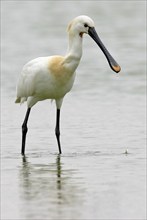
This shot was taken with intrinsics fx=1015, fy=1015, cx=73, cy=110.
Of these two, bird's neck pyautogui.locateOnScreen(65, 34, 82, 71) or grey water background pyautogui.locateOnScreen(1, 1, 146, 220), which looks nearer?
grey water background pyautogui.locateOnScreen(1, 1, 146, 220)

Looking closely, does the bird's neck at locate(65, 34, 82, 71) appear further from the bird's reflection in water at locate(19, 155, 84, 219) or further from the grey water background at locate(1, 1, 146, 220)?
the bird's reflection in water at locate(19, 155, 84, 219)

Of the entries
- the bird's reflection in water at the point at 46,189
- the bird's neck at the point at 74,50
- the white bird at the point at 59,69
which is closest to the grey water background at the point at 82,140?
the bird's reflection in water at the point at 46,189

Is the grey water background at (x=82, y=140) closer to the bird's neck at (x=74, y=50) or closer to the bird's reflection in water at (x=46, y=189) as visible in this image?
the bird's reflection in water at (x=46, y=189)

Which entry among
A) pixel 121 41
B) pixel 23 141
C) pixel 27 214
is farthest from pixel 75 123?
pixel 121 41

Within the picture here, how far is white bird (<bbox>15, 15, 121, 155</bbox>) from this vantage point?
13.7 m

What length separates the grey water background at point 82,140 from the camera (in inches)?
396

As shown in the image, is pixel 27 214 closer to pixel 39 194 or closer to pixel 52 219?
pixel 52 219

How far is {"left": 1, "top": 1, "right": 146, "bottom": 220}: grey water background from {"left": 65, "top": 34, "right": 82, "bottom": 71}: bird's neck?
1206 millimetres

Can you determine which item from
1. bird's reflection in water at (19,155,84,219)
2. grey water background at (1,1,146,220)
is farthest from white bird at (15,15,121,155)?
bird's reflection in water at (19,155,84,219)

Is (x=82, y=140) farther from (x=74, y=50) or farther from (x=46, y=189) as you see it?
(x=46, y=189)

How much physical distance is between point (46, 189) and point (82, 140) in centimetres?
379

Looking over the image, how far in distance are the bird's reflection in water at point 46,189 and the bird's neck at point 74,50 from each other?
1.41 meters

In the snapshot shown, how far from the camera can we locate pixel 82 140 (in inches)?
577

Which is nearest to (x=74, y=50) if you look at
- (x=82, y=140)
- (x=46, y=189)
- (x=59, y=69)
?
(x=59, y=69)
